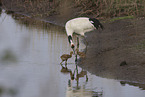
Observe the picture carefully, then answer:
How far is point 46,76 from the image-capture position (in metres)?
9.09

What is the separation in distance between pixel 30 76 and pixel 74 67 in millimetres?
1534

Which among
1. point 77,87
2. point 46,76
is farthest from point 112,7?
point 77,87

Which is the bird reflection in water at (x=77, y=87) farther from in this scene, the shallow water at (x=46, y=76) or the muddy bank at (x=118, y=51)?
the muddy bank at (x=118, y=51)

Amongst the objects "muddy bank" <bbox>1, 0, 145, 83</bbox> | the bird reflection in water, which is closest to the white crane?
"muddy bank" <bbox>1, 0, 145, 83</bbox>

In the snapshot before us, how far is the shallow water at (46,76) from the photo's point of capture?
753cm

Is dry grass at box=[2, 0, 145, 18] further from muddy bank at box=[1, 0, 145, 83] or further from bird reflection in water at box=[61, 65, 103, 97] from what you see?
bird reflection in water at box=[61, 65, 103, 97]

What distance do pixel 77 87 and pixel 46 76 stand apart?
108cm

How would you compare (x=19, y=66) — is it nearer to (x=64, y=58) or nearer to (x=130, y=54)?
(x=64, y=58)

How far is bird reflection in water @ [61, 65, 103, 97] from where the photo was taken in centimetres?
761

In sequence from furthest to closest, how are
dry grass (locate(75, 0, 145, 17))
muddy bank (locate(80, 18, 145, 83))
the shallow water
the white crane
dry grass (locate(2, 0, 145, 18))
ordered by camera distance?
dry grass (locate(2, 0, 145, 18)) < dry grass (locate(75, 0, 145, 17)) < the white crane < muddy bank (locate(80, 18, 145, 83)) < the shallow water

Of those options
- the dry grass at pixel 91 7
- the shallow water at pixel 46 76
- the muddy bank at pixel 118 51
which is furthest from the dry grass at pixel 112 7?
the shallow water at pixel 46 76

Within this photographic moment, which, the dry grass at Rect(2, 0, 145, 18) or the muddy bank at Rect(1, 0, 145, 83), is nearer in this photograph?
the muddy bank at Rect(1, 0, 145, 83)

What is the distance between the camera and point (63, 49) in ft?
40.3

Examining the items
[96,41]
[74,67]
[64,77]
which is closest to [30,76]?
[64,77]
